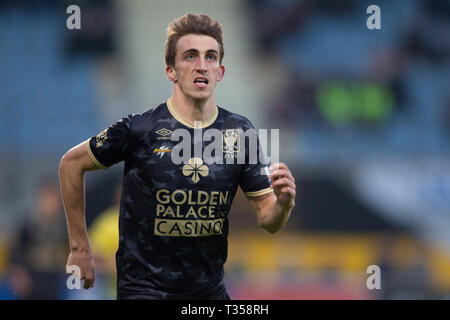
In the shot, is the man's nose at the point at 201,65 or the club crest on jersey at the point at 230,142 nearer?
the man's nose at the point at 201,65

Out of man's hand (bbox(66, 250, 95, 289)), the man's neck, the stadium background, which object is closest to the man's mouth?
the man's neck

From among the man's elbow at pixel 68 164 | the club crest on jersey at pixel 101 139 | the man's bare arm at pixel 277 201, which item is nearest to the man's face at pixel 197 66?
the club crest on jersey at pixel 101 139

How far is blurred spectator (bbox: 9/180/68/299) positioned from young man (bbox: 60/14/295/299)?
3.89 metres

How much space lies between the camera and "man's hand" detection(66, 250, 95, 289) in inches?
169

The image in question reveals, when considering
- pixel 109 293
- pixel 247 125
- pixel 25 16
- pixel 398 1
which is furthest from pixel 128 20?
pixel 247 125

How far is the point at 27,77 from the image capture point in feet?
49.1

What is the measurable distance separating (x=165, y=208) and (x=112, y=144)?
1.49ft

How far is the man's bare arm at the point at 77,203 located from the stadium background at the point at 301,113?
6.13m

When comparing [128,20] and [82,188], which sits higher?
→ [128,20]

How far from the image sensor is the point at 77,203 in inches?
173

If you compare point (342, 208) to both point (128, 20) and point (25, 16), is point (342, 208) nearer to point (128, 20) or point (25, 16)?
point (128, 20)

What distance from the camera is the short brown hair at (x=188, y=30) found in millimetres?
4270

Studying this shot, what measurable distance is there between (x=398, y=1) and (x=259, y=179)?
13256 millimetres

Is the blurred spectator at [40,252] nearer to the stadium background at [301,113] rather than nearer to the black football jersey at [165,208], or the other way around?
the stadium background at [301,113]
